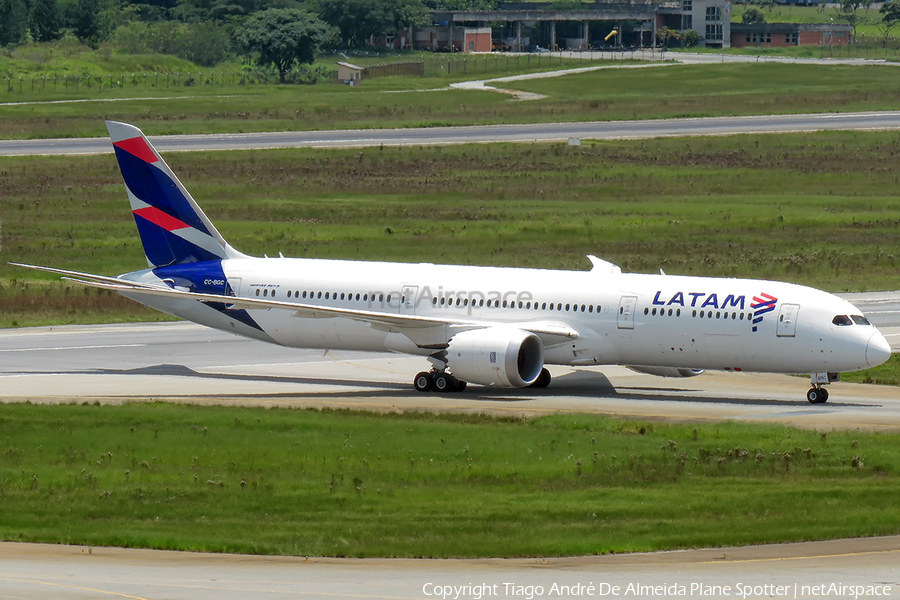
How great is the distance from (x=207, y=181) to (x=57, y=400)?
5507 centimetres

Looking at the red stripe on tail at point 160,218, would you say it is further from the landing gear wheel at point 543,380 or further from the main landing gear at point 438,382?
the landing gear wheel at point 543,380

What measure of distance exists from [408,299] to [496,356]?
5.27 m

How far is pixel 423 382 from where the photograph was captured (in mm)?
47156

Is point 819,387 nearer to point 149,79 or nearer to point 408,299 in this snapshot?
point 408,299

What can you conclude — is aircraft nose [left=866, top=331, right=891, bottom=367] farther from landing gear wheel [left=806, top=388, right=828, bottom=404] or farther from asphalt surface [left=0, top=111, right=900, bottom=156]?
asphalt surface [left=0, top=111, right=900, bottom=156]

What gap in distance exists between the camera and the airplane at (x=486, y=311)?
43.2 metres

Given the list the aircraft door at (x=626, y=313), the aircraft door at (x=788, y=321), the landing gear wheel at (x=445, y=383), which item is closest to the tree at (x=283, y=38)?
the landing gear wheel at (x=445, y=383)

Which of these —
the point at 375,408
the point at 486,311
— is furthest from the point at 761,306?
the point at 375,408

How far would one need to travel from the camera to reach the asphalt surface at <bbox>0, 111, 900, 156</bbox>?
366 feet

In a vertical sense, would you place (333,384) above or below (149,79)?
below

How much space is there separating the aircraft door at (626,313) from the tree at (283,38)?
5369 inches

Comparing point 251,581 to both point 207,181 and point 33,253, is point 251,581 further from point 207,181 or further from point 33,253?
point 207,181

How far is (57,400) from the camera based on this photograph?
141ft

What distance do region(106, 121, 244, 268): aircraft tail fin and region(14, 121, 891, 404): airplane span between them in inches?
2.1
